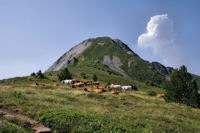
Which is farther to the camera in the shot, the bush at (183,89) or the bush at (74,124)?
the bush at (183,89)

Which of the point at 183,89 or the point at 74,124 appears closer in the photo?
the point at 74,124

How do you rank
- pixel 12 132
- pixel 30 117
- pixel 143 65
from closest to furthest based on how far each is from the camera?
pixel 12 132, pixel 30 117, pixel 143 65

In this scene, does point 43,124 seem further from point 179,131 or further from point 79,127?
point 179,131

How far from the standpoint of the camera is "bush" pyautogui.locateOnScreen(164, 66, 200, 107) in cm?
2739

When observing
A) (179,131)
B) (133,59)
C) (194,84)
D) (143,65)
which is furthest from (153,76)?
(179,131)

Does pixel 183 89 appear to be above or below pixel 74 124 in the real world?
below

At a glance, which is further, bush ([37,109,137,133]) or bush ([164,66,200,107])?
bush ([164,66,200,107])

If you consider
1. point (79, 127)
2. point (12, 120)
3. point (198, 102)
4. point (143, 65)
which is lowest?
point (198, 102)

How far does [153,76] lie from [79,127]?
174m

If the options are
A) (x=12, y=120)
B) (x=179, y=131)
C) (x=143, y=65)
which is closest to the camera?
(x=12, y=120)

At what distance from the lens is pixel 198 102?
89.7ft

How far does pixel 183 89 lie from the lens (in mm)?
29078

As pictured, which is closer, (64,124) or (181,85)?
(64,124)

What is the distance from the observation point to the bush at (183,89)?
27.4 m
